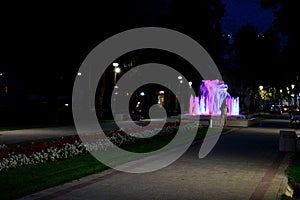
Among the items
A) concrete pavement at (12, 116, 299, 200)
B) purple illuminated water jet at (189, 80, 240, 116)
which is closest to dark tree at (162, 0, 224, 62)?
purple illuminated water jet at (189, 80, 240, 116)

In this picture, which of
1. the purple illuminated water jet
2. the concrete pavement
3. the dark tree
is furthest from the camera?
the dark tree

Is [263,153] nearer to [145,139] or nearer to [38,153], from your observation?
[145,139]

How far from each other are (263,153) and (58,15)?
65.0 ft

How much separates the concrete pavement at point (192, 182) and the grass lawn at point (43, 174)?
283 millimetres

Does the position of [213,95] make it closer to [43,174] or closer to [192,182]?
[192,182]

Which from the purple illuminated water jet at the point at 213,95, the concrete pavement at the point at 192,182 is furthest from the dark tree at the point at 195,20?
the concrete pavement at the point at 192,182

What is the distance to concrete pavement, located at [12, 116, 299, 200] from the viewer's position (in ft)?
30.0

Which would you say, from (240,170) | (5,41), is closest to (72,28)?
(5,41)

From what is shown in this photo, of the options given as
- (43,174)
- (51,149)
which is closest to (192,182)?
(43,174)

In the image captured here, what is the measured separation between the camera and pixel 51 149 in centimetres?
1416

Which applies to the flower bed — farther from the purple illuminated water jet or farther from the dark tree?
the dark tree

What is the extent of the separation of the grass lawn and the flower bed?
294 mm

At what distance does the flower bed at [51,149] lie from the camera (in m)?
12.3

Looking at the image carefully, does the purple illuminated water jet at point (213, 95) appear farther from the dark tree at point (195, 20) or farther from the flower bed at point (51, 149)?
the flower bed at point (51, 149)
